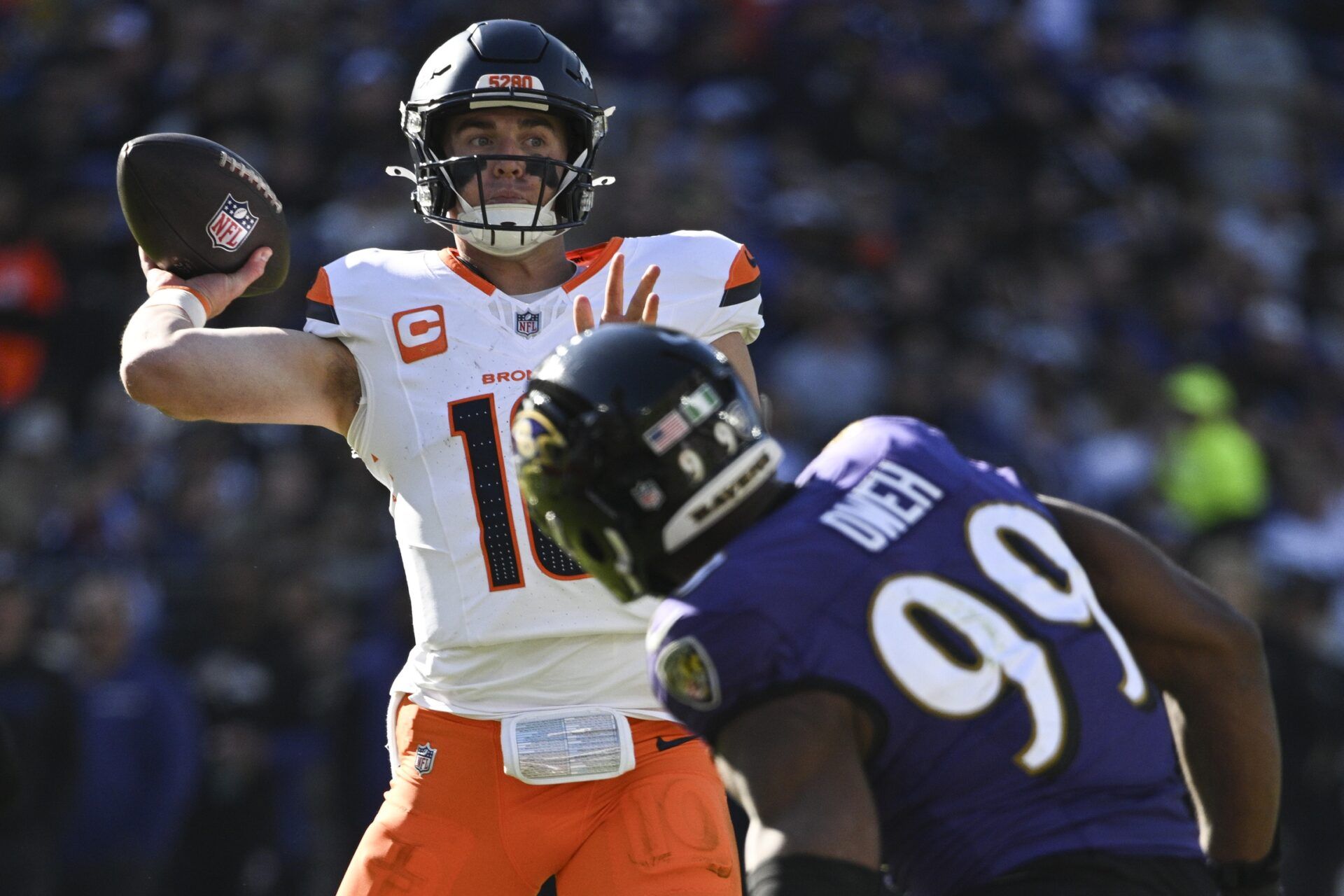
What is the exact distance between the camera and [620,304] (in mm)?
2904

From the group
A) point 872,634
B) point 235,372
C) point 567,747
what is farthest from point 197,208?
point 872,634

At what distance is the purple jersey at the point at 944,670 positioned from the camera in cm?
211

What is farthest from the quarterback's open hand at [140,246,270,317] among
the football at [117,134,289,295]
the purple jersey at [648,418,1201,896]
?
the purple jersey at [648,418,1201,896]

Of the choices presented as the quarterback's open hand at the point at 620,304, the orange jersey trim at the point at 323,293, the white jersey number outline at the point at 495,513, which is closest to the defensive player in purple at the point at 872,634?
the quarterback's open hand at the point at 620,304

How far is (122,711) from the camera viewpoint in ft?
20.9

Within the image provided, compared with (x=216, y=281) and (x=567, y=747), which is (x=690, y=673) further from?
(x=216, y=281)

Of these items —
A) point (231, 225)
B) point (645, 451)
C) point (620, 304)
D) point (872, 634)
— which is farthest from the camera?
point (231, 225)

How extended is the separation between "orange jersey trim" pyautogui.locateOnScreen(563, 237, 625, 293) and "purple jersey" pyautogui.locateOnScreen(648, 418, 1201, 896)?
125 cm

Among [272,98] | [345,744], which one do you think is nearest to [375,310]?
[345,744]

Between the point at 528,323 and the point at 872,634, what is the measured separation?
138 centimetres

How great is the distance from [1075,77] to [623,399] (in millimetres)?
8881

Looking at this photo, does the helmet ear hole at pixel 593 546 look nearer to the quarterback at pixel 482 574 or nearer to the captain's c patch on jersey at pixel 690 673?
the captain's c patch on jersey at pixel 690 673

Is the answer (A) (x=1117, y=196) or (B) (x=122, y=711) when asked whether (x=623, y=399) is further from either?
(A) (x=1117, y=196)

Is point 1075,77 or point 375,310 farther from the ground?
point 375,310
